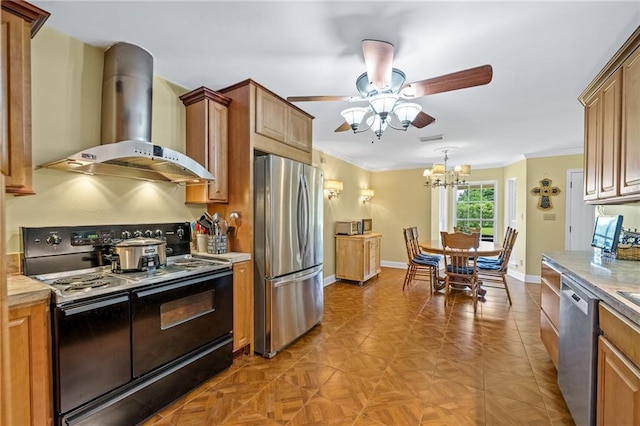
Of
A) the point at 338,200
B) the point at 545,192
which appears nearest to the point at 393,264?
the point at 338,200

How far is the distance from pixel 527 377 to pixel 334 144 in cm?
356

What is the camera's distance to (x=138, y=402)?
175 centimetres

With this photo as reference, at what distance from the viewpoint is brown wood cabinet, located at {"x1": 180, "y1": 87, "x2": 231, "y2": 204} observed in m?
2.50

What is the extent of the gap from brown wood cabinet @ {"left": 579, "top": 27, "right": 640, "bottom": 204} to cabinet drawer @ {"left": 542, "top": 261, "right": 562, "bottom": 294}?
0.65m

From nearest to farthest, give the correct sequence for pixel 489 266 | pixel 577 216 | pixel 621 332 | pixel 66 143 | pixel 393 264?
pixel 621 332, pixel 66 143, pixel 489 266, pixel 577 216, pixel 393 264

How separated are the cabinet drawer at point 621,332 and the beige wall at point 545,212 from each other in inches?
170

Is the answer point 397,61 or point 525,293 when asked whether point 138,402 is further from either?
point 525,293

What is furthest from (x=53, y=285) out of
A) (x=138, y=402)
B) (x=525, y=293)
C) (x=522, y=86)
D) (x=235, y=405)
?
(x=525, y=293)

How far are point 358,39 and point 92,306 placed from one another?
223cm

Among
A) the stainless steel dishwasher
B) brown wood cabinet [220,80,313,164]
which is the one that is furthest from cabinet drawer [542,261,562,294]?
brown wood cabinet [220,80,313,164]

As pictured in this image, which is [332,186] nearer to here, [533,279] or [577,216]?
[533,279]

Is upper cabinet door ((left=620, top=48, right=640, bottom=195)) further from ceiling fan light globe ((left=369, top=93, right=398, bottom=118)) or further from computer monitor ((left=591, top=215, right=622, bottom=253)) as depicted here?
ceiling fan light globe ((left=369, top=93, right=398, bottom=118))

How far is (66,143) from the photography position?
196 centimetres

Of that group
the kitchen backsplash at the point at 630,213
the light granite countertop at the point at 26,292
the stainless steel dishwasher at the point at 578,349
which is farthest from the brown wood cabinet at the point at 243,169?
the kitchen backsplash at the point at 630,213
